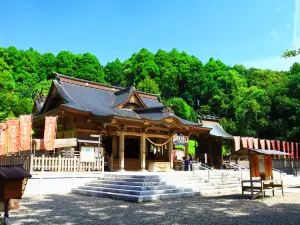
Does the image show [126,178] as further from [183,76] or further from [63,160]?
[183,76]

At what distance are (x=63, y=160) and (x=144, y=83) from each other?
112ft

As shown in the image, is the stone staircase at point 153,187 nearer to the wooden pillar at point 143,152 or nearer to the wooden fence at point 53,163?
the wooden fence at point 53,163


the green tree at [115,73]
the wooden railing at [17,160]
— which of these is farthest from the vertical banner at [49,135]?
the green tree at [115,73]

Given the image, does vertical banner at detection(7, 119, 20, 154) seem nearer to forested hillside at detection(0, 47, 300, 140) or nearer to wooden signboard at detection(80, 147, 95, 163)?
wooden signboard at detection(80, 147, 95, 163)

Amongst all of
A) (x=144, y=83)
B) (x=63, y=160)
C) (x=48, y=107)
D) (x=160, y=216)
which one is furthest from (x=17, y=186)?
(x=144, y=83)

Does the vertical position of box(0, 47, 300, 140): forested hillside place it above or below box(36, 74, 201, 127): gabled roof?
above

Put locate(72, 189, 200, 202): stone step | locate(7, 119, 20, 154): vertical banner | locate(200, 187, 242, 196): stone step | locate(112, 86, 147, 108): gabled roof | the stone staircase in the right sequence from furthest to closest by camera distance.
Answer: locate(112, 86, 147, 108): gabled roof < locate(7, 119, 20, 154): vertical banner < locate(200, 187, 242, 196): stone step < the stone staircase < locate(72, 189, 200, 202): stone step

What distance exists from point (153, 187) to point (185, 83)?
4510 cm

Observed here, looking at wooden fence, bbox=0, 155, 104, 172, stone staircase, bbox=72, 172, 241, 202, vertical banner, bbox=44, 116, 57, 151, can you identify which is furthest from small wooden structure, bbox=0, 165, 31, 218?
vertical banner, bbox=44, 116, 57, 151

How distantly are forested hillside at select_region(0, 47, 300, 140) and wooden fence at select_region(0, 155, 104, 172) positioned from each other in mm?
22076

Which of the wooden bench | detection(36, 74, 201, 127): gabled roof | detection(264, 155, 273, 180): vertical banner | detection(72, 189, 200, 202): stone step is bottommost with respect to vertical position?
detection(72, 189, 200, 202): stone step

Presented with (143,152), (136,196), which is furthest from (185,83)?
(136,196)

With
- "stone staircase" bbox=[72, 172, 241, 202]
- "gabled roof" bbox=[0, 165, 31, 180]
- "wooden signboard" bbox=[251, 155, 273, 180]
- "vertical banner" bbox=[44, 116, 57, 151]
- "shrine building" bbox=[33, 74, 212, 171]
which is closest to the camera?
"gabled roof" bbox=[0, 165, 31, 180]

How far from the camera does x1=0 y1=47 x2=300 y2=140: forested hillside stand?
111 ft
